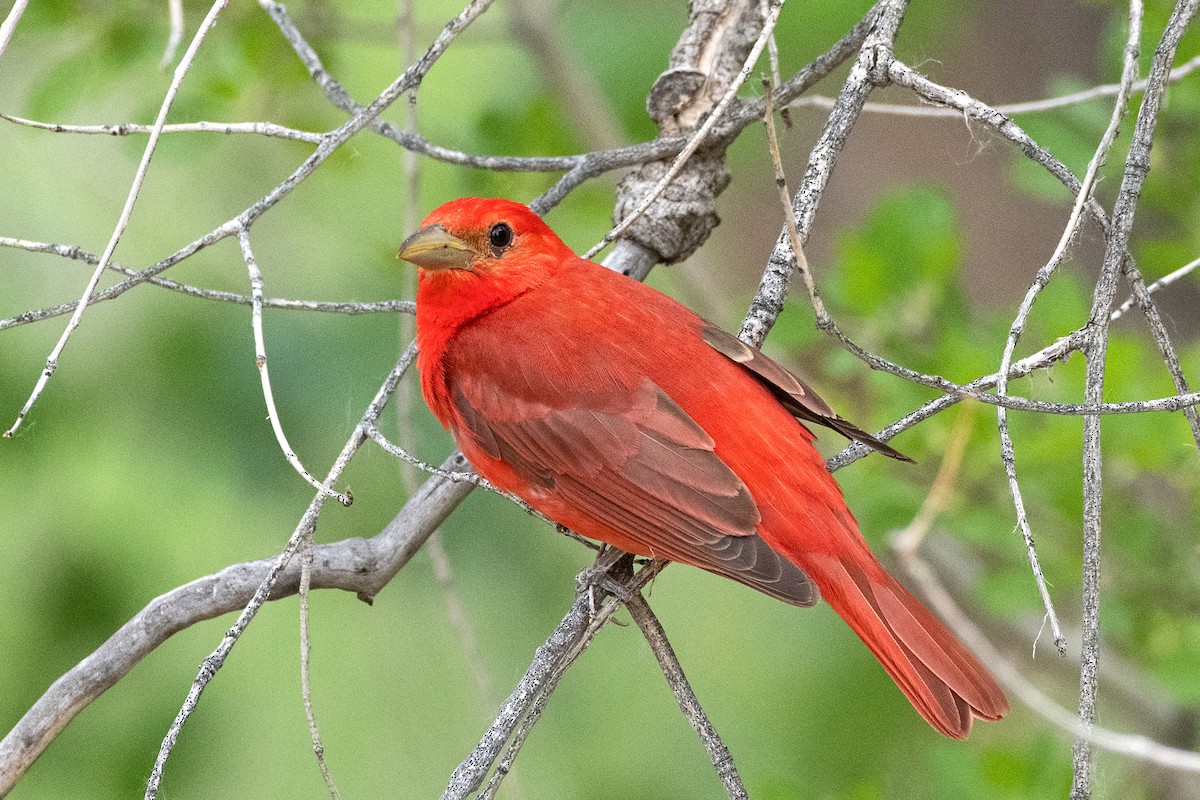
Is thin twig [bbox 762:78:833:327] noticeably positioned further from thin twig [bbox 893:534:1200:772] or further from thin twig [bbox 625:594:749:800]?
thin twig [bbox 625:594:749:800]

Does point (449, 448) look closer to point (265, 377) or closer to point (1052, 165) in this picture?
point (265, 377)

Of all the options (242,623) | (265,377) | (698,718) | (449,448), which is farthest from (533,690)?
(449,448)

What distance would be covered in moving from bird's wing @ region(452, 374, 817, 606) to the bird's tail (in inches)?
4.7

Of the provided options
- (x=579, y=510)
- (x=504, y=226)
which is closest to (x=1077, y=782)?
(x=579, y=510)

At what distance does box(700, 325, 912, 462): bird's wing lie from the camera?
9.15 feet

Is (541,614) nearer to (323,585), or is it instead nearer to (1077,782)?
(323,585)

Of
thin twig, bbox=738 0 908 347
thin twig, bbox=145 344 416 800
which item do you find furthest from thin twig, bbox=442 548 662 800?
thin twig, bbox=738 0 908 347

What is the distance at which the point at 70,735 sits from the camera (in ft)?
14.0

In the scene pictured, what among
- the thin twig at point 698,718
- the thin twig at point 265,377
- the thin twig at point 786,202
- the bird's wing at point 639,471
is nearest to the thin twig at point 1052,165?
the thin twig at point 786,202

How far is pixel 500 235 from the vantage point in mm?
3188

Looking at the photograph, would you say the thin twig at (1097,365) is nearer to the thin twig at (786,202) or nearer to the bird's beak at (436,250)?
the thin twig at (786,202)

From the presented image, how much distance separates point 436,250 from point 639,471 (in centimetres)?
78

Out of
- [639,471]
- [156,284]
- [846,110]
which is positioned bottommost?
[156,284]

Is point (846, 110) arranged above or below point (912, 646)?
above
